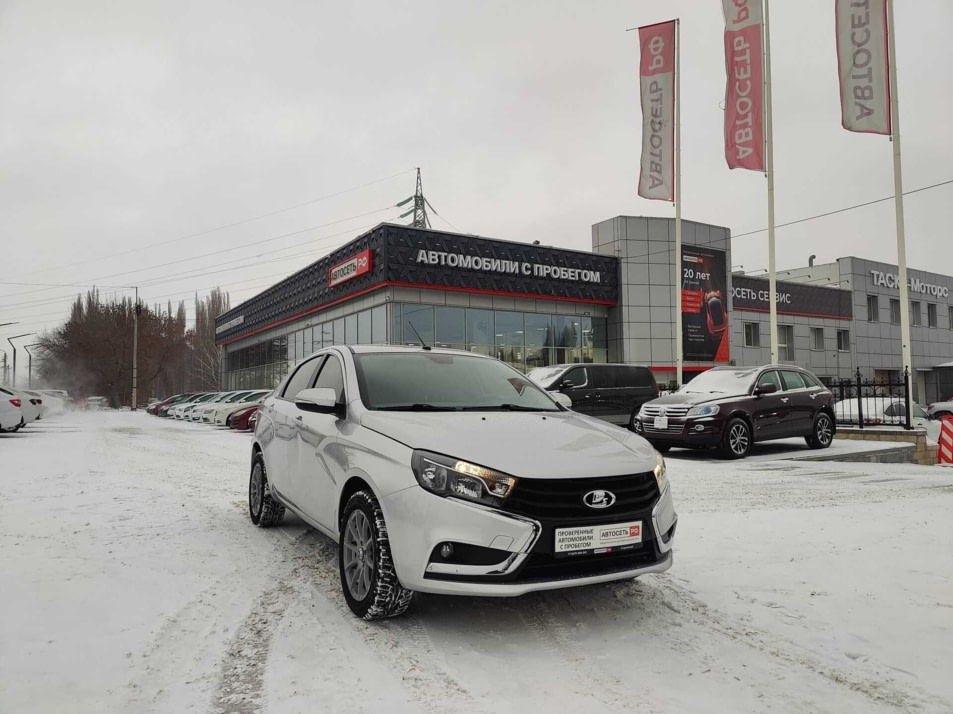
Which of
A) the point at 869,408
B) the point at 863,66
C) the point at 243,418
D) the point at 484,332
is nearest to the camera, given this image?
the point at 863,66

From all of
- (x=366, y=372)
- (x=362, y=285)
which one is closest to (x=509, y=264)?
(x=362, y=285)

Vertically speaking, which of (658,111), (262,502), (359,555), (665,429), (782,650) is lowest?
(782,650)

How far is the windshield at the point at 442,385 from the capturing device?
426 centimetres

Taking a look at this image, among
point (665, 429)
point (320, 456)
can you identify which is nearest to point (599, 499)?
point (320, 456)

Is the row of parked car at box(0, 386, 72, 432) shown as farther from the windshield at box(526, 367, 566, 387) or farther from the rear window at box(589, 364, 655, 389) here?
the rear window at box(589, 364, 655, 389)

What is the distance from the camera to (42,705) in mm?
2646

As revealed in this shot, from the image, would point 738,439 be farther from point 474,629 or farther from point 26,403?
point 26,403

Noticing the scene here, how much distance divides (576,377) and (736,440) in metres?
5.02

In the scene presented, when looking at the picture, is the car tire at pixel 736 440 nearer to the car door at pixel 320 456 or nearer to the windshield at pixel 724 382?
the windshield at pixel 724 382

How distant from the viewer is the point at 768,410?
1220cm

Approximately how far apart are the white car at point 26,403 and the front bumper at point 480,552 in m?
20.9

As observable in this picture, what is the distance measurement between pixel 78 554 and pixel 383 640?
313 cm

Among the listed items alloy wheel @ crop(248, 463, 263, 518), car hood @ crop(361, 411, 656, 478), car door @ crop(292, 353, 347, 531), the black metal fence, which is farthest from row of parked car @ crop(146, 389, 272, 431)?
the black metal fence

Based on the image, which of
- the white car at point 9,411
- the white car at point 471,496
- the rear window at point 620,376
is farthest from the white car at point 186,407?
the white car at point 471,496
